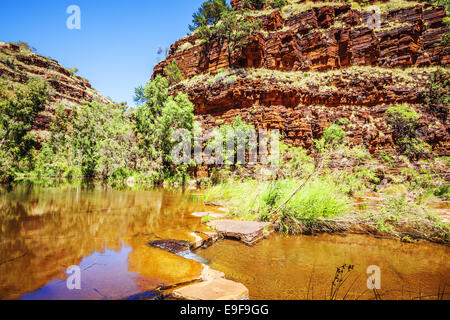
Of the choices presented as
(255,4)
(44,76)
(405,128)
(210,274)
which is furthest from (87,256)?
(44,76)

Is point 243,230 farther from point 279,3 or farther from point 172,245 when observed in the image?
point 279,3

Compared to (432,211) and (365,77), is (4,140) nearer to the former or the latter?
(432,211)

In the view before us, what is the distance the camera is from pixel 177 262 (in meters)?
2.76

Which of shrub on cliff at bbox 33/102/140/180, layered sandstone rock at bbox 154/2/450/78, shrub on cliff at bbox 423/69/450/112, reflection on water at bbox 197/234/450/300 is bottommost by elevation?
reflection on water at bbox 197/234/450/300

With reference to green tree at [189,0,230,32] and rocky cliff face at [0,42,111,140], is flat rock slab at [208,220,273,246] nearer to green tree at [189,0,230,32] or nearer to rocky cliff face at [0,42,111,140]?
green tree at [189,0,230,32]

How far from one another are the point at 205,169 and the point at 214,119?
282 inches

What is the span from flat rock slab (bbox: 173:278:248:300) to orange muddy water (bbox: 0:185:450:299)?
22 centimetres

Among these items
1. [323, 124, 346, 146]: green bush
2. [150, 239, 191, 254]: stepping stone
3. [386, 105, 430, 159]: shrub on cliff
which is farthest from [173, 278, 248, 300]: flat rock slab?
[386, 105, 430, 159]: shrub on cliff

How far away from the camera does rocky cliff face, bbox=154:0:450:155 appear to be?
23062mm

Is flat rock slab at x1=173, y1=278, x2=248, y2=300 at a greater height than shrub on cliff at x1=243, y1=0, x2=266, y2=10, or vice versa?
shrub on cliff at x1=243, y1=0, x2=266, y2=10

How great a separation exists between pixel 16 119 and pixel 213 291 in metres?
20.0

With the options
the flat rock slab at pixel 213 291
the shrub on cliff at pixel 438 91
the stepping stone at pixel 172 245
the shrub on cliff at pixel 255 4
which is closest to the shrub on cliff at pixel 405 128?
the shrub on cliff at pixel 438 91

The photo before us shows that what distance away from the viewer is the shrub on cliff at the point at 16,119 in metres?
14.6
